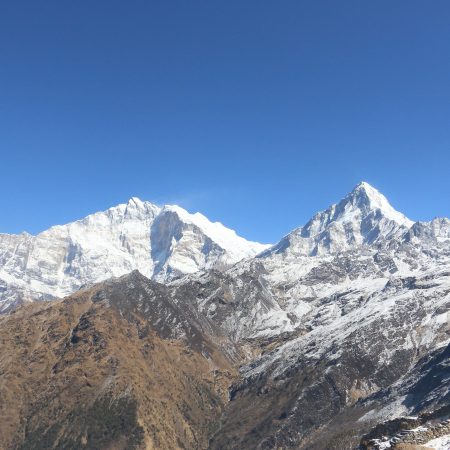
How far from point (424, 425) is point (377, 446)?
22.1 feet

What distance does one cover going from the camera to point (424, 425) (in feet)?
189

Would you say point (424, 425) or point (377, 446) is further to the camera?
point (424, 425)

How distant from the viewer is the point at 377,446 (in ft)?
176
